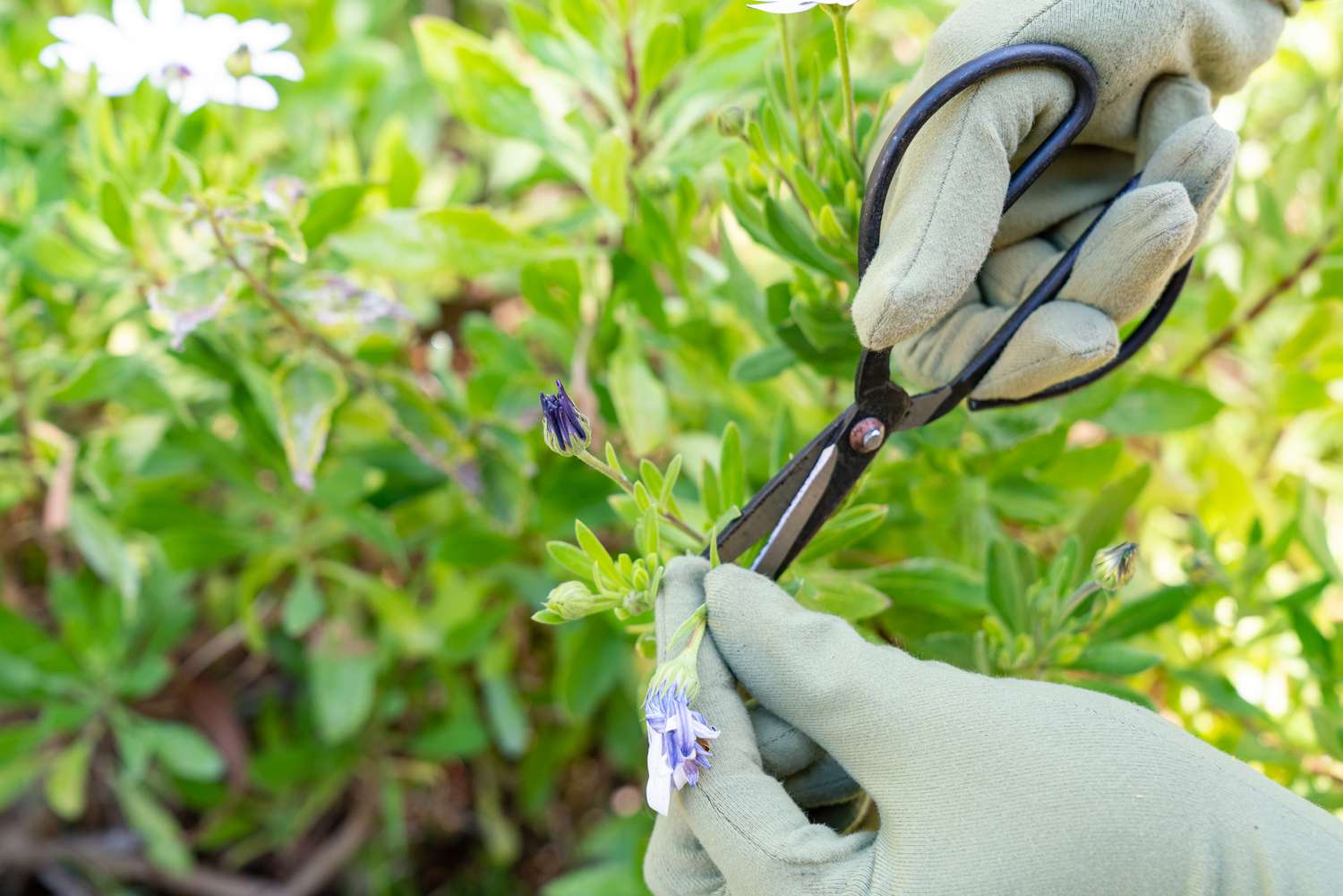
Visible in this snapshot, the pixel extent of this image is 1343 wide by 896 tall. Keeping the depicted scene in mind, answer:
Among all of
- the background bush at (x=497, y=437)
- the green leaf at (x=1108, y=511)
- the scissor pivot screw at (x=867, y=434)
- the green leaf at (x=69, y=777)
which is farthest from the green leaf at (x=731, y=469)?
the green leaf at (x=69, y=777)

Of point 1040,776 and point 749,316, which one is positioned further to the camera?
point 749,316

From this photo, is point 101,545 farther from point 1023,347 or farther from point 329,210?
point 1023,347

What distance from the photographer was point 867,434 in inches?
23.4

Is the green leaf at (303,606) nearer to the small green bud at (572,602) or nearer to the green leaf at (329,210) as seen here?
the green leaf at (329,210)

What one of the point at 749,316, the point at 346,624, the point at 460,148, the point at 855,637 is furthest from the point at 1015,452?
the point at 460,148

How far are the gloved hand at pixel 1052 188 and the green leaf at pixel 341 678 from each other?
82 centimetres

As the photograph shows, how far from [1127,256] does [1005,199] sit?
71mm

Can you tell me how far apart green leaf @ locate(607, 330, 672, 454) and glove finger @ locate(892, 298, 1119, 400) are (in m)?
0.29

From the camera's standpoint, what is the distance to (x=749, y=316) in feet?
2.88

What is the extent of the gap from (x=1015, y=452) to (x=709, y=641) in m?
0.43

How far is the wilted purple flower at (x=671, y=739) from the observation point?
1.70 feet

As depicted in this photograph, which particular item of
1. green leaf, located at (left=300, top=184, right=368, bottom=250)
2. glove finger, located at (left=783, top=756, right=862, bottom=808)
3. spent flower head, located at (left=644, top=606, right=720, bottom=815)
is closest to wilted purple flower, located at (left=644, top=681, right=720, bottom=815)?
spent flower head, located at (left=644, top=606, right=720, bottom=815)

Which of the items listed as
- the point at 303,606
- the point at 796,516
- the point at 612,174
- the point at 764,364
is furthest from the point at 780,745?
the point at 303,606

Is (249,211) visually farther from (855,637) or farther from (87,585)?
(87,585)
